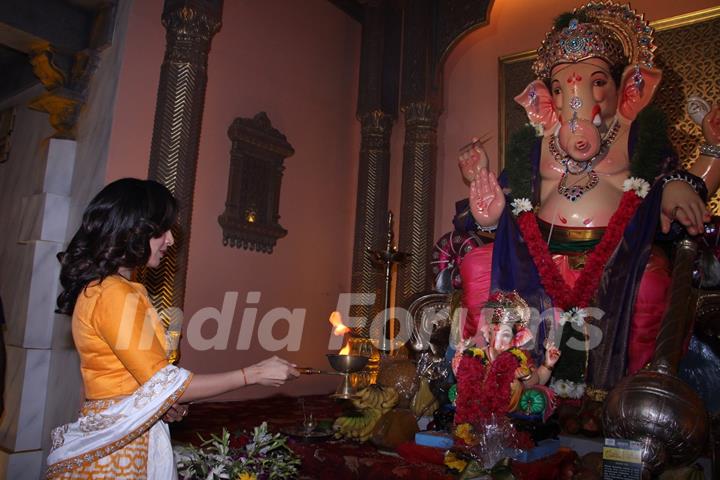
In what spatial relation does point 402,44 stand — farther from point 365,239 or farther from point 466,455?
point 466,455

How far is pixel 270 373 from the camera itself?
1.82 m

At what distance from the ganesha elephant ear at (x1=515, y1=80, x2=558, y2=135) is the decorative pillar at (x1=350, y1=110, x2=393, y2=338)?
6.83 ft

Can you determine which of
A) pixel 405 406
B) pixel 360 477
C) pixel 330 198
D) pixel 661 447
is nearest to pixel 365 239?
pixel 330 198

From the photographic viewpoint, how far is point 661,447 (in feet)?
7.74

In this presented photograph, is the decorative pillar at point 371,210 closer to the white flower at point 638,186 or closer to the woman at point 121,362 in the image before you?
the white flower at point 638,186

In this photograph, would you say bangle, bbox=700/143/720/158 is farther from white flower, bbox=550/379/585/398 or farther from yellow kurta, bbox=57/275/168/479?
yellow kurta, bbox=57/275/168/479

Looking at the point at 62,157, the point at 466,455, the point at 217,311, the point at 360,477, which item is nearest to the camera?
the point at 466,455

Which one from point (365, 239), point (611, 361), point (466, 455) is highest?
point (365, 239)

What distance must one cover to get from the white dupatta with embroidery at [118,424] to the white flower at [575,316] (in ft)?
8.65

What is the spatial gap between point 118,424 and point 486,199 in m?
3.08

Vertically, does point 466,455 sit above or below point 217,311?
below

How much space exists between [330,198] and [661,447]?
4.38 m

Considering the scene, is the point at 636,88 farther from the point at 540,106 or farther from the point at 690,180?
the point at 690,180

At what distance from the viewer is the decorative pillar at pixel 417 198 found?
19.4ft
